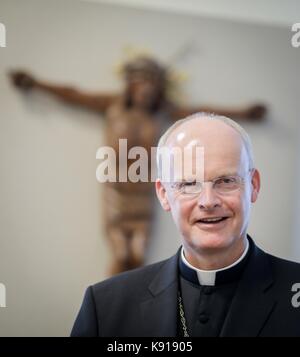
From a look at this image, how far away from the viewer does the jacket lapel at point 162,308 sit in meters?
1.03

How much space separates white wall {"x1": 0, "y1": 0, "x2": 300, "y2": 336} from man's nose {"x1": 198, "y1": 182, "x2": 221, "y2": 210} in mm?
208

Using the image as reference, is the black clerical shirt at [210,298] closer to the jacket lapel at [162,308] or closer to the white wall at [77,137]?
the jacket lapel at [162,308]

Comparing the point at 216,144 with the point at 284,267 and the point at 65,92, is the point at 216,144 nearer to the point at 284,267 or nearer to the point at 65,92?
the point at 284,267

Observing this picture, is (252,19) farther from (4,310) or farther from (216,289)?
(4,310)

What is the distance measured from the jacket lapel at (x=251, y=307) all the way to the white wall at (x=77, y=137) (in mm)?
151

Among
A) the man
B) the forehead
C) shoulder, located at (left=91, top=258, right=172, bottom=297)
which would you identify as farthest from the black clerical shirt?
the forehead

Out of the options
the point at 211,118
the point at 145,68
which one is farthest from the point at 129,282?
the point at 145,68

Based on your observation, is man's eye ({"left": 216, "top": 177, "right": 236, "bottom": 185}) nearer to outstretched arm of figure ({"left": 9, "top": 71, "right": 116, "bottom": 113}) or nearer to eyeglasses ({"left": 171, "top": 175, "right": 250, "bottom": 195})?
eyeglasses ({"left": 171, "top": 175, "right": 250, "bottom": 195})

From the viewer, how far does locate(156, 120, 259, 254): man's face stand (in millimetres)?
966

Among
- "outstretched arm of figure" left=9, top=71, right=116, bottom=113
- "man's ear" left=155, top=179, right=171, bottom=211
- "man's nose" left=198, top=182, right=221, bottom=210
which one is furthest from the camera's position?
"outstretched arm of figure" left=9, top=71, right=116, bottom=113

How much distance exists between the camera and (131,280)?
1103mm

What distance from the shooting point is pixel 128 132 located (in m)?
1.18

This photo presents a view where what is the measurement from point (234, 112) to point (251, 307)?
518 millimetres
